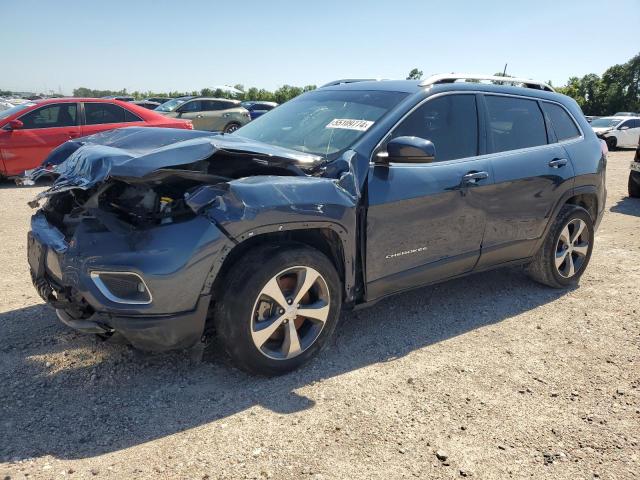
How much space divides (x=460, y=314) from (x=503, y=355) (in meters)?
0.70

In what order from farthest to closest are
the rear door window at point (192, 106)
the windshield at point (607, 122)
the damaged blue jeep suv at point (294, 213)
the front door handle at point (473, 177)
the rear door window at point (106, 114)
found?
the windshield at point (607, 122) → the rear door window at point (192, 106) → the rear door window at point (106, 114) → the front door handle at point (473, 177) → the damaged blue jeep suv at point (294, 213)

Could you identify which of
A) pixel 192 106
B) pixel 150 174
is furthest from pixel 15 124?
pixel 192 106

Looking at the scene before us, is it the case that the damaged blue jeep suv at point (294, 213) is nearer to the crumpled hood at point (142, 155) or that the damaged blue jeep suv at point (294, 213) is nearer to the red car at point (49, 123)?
the crumpled hood at point (142, 155)

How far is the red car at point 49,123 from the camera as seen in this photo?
30.4ft

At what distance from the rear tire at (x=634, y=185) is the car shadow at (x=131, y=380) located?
7216 millimetres

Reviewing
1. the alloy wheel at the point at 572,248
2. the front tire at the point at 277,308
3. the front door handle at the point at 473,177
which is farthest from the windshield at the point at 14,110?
the alloy wheel at the point at 572,248

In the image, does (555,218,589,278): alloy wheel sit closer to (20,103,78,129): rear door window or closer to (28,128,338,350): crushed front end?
(28,128,338,350): crushed front end

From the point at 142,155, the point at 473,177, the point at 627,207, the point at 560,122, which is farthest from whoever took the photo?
the point at 627,207

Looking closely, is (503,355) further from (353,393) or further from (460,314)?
(353,393)

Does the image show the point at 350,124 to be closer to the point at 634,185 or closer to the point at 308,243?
the point at 308,243

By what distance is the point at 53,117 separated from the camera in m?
9.66

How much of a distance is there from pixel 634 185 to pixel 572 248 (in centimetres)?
623

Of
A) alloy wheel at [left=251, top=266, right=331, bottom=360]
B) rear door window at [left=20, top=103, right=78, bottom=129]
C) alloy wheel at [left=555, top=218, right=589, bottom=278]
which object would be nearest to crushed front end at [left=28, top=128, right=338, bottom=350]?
alloy wheel at [left=251, top=266, right=331, bottom=360]

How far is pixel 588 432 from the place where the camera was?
2719 millimetres
